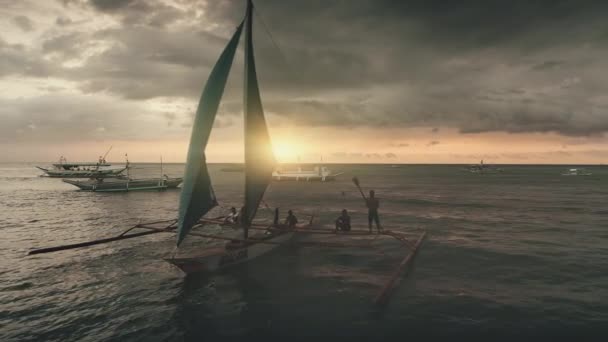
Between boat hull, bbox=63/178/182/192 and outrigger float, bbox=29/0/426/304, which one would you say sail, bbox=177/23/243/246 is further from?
boat hull, bbox=63/178/182/192

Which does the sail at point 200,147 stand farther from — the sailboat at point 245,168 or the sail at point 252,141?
the sail at point 252,141

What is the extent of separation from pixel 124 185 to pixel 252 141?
71.1 m

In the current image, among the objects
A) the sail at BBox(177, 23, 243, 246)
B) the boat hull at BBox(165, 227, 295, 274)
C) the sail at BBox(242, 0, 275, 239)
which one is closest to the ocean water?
the boat hull at BBox(165, 227, 295, 274)

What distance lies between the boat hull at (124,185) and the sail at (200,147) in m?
68.9

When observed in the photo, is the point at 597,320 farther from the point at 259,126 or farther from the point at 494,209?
the point at 494,209

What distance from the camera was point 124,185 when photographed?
7531 cm

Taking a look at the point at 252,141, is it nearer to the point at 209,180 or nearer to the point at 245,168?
the point at 245,168

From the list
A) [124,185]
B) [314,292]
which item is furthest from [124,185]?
[314,292]

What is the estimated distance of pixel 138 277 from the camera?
731 inches

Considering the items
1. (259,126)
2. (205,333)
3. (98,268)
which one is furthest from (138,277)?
(259,126)

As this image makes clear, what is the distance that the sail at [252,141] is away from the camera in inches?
701

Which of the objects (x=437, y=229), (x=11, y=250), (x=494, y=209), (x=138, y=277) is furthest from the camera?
(x=494, y=209)

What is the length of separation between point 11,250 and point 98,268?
11.6 metres

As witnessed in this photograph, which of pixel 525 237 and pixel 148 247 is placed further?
pixel 525 237
